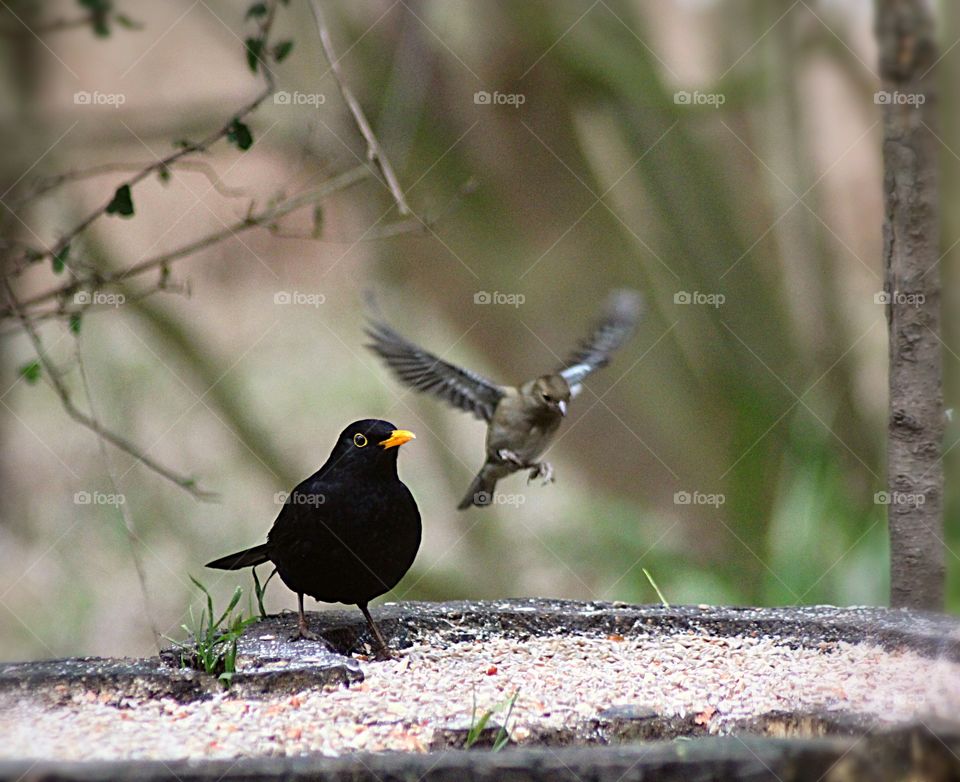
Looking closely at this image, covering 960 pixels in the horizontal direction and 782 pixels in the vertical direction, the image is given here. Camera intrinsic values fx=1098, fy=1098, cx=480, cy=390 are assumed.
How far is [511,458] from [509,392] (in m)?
0.25

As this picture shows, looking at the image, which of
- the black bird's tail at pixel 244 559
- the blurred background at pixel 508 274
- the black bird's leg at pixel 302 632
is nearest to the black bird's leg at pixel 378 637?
the black bird's leg at pixel 302 632

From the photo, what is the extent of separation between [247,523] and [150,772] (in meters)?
4.32

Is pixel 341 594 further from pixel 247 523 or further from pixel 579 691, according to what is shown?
pixel 247 523

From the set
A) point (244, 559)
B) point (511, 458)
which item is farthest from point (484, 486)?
point (244, 559)

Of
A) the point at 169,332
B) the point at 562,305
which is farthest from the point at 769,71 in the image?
the point at 169,332

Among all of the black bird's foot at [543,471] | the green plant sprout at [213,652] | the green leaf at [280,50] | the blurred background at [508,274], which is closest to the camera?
the green plant sprout at [213,652]

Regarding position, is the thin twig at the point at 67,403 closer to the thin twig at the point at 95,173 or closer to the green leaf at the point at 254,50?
the thin twig at the point at 95,173

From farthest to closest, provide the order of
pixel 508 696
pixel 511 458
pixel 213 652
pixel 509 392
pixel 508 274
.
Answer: pixel 508 274 → pixel 509 392 → pixel 511 458 → pixel 213 652 → pixel 508 696

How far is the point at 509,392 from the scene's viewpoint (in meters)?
3.73

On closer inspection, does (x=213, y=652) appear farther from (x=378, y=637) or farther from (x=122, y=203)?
(x=122, y=203)

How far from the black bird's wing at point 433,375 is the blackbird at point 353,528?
1.63 feet

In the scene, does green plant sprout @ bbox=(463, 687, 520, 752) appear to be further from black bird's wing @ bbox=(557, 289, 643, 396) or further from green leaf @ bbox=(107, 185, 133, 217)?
black bird's wing @ bbox=(557, 289, 643, 396)

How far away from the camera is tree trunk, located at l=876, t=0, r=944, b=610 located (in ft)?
8.63

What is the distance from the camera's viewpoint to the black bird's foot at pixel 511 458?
3.62m
